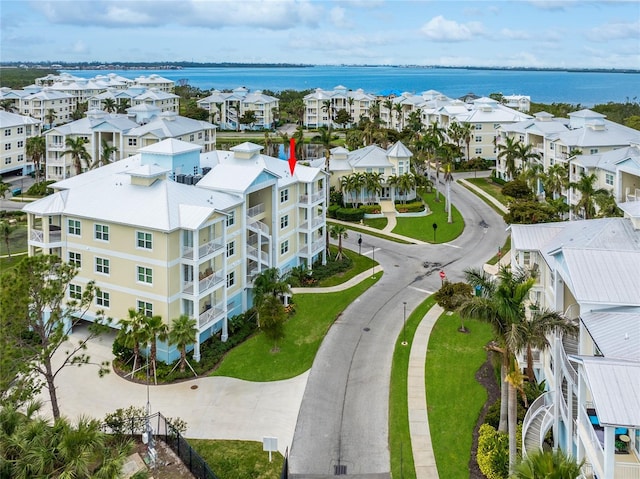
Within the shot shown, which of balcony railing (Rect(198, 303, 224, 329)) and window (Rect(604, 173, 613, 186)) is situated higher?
window (Rect(604, 173, 613, 186))

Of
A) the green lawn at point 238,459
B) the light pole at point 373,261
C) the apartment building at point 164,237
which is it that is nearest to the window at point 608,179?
the light pole at point 373,261

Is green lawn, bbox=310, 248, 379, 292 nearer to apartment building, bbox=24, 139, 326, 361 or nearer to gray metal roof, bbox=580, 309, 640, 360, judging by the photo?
apartment building, bbox=24, 139, 326, 361

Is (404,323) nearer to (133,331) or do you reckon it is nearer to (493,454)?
(493,454)

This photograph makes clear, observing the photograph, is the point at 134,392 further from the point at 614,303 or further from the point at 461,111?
the point at 461,111

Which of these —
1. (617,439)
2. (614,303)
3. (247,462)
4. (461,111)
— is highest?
(461,111)

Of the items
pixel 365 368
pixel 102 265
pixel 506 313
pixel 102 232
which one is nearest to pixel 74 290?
pixel 102 265

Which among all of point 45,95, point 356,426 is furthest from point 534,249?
point 45,95

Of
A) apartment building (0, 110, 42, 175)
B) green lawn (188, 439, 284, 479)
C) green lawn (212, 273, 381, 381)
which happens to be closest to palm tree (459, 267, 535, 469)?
green lawn (188, 439, 284, 479)
